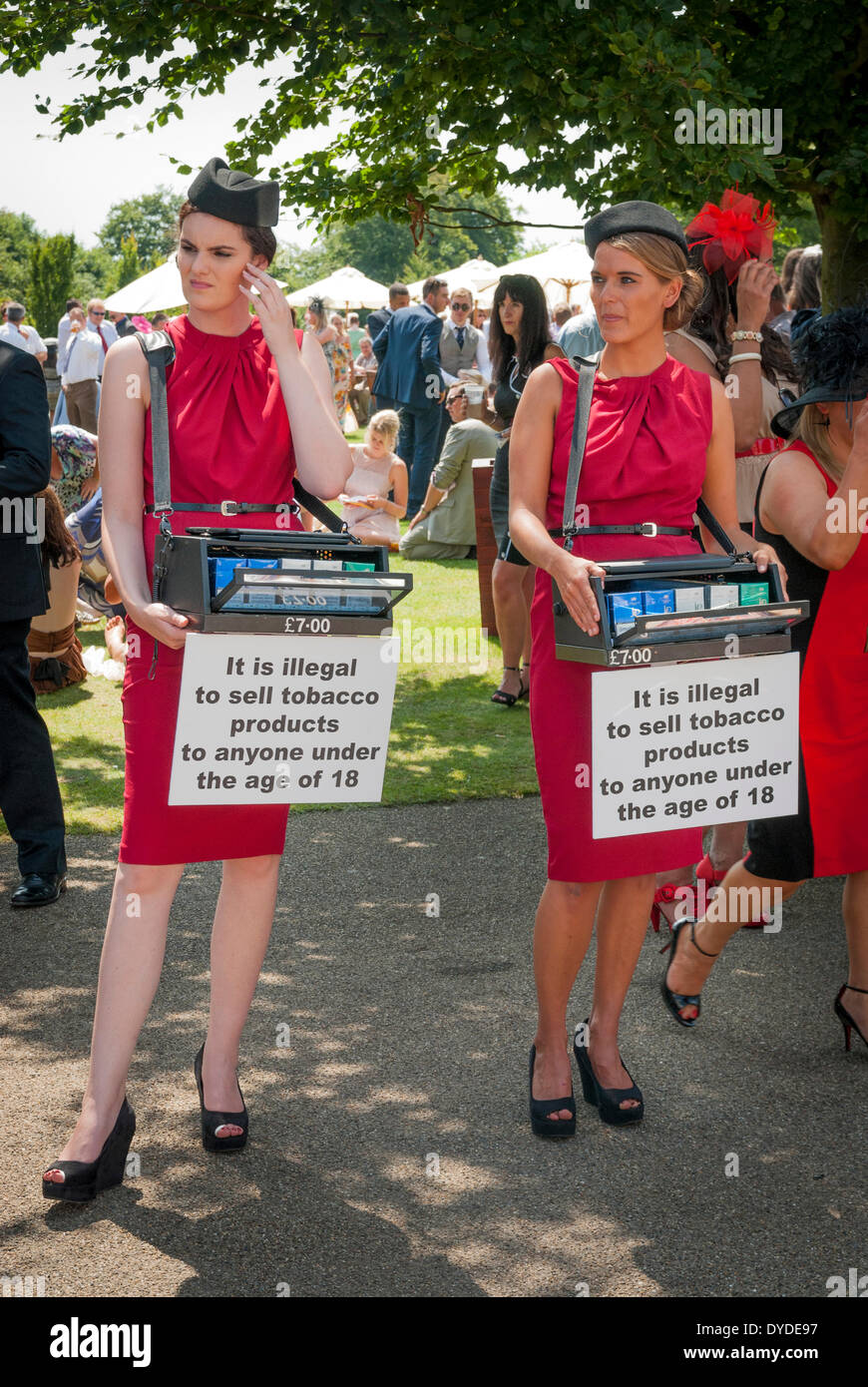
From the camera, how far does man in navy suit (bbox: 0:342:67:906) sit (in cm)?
491

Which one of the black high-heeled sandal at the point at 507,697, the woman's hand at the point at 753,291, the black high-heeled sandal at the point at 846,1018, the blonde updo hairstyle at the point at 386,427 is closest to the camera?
the black high-heeled sandal at the point at 846,1018

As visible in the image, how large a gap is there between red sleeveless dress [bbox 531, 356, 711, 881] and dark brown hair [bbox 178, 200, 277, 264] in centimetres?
73

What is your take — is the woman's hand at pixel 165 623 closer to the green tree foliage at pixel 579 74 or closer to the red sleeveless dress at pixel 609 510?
the red sleeveless dress at pixel 609 510

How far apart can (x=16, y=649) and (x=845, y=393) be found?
3012 millimetres

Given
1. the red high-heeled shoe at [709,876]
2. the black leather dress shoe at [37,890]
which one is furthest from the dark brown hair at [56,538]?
the red high-heeled shoe at [709,876]

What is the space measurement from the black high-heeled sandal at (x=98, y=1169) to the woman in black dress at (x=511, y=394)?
419 cm

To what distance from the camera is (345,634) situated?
10.3 feet

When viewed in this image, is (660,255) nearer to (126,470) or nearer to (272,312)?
(272,312)

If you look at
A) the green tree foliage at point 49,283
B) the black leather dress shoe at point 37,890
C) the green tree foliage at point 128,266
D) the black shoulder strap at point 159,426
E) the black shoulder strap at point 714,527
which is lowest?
the black leather dress shoe at point 37,890

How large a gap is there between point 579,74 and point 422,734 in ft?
11.3

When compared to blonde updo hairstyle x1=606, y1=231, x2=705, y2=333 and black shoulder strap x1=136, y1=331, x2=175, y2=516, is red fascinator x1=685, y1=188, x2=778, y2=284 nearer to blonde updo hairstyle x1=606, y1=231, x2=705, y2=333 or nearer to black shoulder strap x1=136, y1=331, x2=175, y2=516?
blonde updo hairstyle x1=606, y1=231, x2=705, y2=333

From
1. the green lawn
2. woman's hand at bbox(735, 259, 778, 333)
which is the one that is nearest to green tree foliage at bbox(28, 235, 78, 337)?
the green lawn

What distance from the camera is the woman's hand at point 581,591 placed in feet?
10.3
